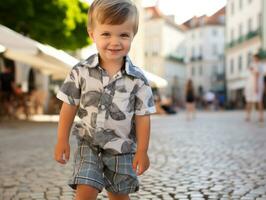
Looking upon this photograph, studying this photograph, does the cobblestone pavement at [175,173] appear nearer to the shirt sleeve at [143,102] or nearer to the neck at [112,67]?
the shirt sleeve at [143,102]

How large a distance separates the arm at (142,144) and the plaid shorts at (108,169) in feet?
0.24

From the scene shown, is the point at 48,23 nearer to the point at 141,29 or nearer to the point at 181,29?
the point at 141,29

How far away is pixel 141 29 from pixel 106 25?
47.1 metres

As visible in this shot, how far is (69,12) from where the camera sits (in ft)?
61.0

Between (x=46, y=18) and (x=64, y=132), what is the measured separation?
50.3 feet

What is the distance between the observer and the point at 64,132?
106 inches

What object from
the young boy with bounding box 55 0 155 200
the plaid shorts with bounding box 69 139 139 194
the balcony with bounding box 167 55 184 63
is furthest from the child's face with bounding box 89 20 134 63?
the balcony with bounding box 167 55 184 63

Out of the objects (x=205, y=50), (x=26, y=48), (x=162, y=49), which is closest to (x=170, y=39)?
(x=162, y=49)

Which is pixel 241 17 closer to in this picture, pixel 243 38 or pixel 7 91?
pixel 243 38

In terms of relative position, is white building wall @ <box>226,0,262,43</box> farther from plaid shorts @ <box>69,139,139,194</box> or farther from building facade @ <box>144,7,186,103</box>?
plaid shorts @ <box>69,139,139,194</box>

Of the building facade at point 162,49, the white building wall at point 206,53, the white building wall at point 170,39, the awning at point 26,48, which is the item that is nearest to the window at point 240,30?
the building facade at point 162,49

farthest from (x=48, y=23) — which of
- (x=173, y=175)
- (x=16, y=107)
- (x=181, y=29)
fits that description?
(x=181, y=29)

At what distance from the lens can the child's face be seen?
260 cm

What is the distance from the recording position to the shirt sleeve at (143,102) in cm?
269
